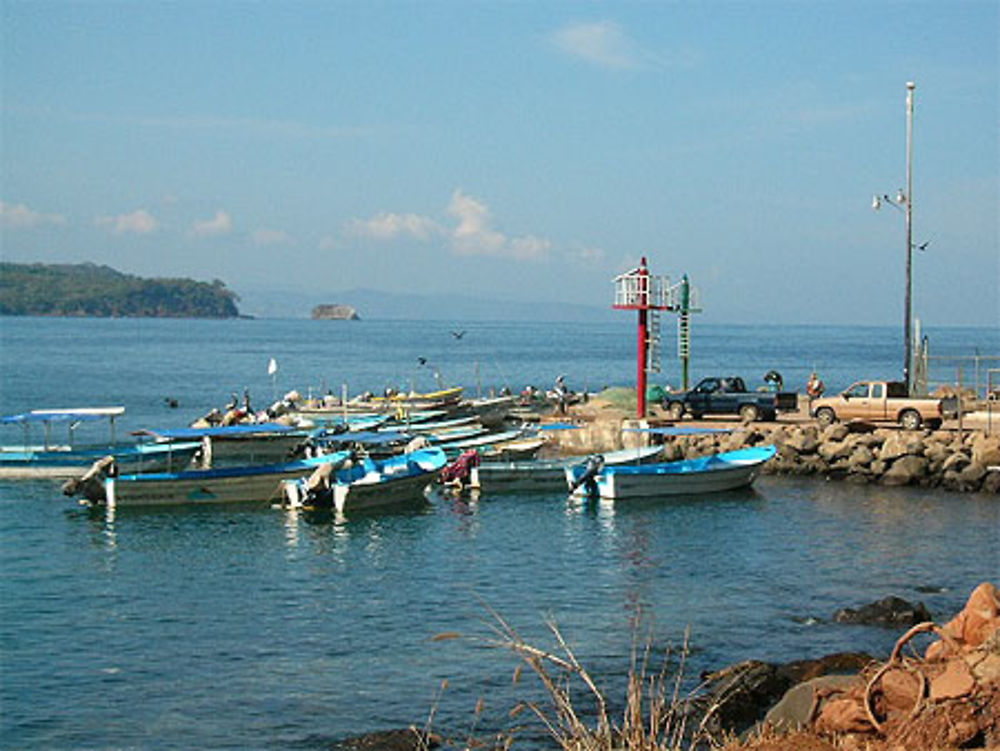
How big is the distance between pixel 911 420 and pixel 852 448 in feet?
11.3

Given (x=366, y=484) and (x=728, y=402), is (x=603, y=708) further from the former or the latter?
(x=728, y=402)

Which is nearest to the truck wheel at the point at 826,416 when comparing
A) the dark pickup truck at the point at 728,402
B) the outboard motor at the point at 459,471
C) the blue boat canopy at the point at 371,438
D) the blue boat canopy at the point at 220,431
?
the dark pickup truck at the point at 728,402

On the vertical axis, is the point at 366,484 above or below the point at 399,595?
above

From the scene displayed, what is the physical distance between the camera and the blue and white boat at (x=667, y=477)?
120 feet

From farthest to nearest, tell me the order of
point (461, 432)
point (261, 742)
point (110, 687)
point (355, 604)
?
point (461, 432), point (355, 604), point (110, 687), point (261, 742)

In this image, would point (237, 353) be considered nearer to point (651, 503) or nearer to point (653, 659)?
point (651, 503)

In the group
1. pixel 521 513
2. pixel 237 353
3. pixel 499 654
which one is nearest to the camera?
pixel 499 654

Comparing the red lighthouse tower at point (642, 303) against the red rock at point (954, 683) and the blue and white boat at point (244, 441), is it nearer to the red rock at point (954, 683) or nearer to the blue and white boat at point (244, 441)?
the blue and white boat at point (244, 441)

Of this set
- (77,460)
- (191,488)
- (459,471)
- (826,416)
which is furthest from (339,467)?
(826,416)

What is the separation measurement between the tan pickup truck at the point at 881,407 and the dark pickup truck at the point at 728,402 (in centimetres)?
195

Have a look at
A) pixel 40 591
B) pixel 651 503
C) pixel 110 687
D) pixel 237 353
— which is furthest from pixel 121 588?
pixel 237 353

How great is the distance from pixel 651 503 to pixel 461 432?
39.1 ft

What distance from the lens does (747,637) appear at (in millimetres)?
20953

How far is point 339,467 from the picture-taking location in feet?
119
